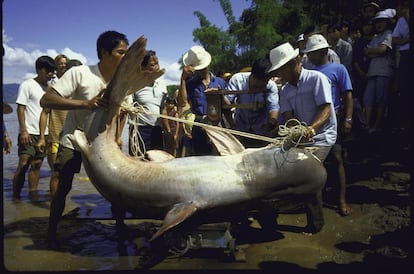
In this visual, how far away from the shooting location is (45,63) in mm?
7031

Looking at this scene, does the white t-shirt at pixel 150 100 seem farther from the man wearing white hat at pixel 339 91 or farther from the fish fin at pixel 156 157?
the man wearing white hat at pixel 339 91

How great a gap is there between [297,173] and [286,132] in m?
0.41

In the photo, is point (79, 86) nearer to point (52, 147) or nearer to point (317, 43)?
point (52, 147)

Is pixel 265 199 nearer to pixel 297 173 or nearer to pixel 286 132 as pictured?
pixel 297 173

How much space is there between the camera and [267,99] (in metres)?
5.49

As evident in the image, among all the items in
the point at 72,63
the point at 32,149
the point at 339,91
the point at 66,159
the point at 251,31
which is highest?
the point at 251,31

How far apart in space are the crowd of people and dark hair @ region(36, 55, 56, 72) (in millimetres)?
17

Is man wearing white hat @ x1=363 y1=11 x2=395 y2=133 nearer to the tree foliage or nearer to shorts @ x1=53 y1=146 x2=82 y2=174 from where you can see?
shorts @ x1=53 y1=146 x2=82 y2=174

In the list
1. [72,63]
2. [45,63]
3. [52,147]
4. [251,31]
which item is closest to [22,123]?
[52,147]

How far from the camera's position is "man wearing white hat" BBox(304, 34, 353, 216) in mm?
5492

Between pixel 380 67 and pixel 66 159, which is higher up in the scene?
pixel 380 67

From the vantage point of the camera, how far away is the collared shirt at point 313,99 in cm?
473

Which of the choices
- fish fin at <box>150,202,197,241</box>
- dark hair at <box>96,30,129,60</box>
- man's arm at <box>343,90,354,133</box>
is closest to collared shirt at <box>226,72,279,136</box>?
man's arm at <box>343,90,354,133</box>

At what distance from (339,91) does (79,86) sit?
3494 millimetres
